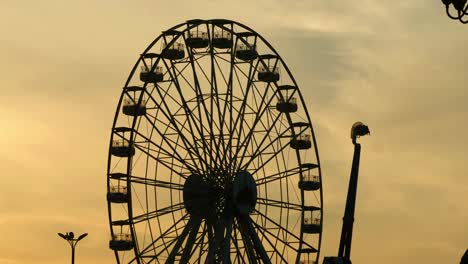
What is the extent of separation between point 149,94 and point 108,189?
5.76 m

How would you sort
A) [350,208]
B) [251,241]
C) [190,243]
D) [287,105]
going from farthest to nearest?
[287,105] → [251,241] → [190,243] → [350,208]

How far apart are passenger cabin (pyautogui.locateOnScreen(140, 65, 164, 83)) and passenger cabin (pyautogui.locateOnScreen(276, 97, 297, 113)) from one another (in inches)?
331

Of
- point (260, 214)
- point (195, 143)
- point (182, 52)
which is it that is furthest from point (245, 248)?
point (182, 52)

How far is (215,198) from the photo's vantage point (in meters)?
65.5

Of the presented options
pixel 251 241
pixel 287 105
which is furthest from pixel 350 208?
pixel 287 105

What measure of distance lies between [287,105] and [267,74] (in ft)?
7.88

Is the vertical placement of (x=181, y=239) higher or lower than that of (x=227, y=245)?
higher

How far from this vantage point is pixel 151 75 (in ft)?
221

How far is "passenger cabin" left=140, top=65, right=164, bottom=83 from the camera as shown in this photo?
67412 millimetres

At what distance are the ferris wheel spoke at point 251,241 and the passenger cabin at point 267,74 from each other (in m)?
10.2

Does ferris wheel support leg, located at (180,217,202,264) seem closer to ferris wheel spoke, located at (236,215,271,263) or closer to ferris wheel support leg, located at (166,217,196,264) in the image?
ferris wheel support leg, located at (166,217,196,264)

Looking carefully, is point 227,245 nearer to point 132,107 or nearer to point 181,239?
point 181,239

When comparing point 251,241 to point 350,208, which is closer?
point 350,208

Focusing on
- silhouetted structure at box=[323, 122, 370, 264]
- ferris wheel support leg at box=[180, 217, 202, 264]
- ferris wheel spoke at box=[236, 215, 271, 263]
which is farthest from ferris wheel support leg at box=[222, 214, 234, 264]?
silhouetted structure at box=[323, 122, 370, 264]
